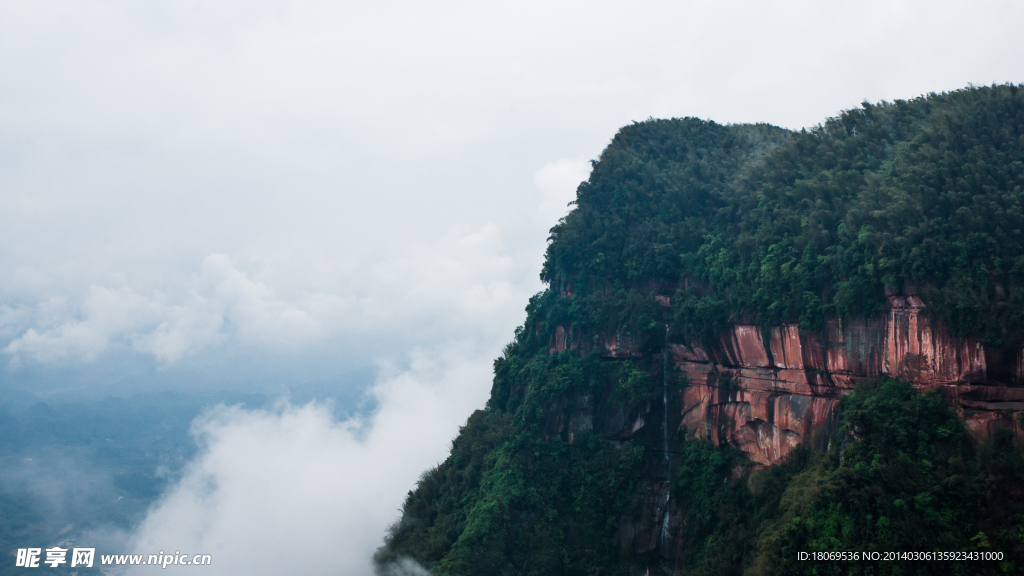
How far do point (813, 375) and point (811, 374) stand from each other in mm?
90

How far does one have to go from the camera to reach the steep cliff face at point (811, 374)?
75.4ft

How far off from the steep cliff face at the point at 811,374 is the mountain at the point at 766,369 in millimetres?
89

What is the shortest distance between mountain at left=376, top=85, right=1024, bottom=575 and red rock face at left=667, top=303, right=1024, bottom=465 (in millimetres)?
89

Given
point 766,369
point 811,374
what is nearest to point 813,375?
point 811,374

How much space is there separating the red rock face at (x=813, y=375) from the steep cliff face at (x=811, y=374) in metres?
0.03

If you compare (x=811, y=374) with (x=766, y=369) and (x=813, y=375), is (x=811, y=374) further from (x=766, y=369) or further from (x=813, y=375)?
(x=766, y=369)

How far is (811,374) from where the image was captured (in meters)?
28.2

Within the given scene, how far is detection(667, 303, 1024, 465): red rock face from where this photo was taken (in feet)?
75.6

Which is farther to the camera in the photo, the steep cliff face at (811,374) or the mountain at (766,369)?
the steep cliff face at (811,374)

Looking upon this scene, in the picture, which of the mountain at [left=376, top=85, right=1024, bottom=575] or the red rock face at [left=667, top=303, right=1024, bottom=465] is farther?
the red rock face at [left=667, top=303, right=1024, bottom=465]

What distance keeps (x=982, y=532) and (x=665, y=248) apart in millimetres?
18748

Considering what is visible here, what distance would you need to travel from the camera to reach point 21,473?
87750mm

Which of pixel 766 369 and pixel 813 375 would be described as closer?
pixel 813 375

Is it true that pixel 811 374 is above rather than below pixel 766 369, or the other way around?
below
